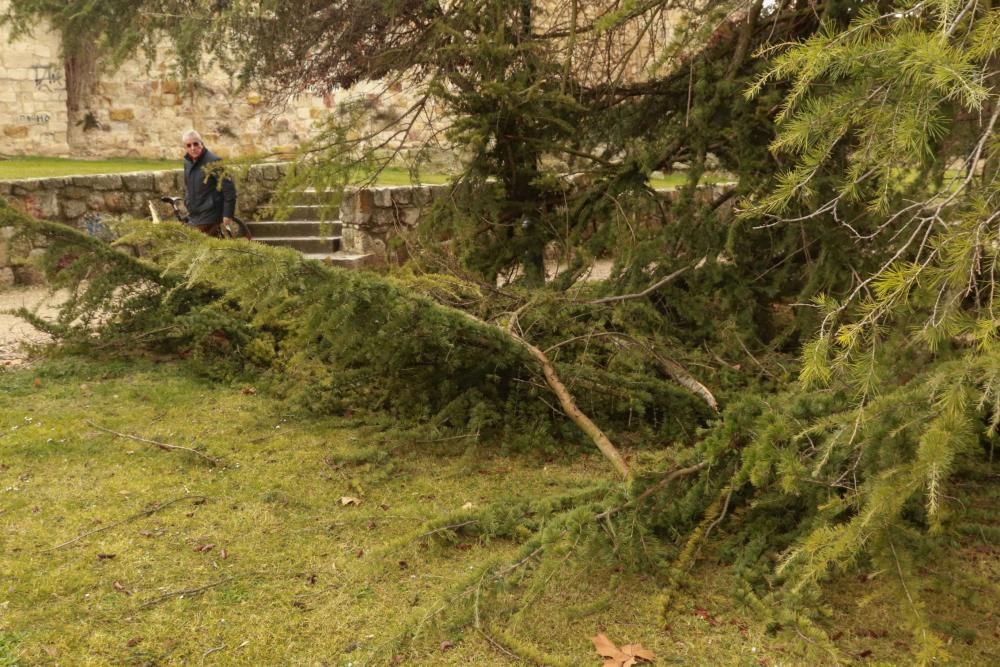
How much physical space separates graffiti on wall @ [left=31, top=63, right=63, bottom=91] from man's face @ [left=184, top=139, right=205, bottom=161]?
828 cm

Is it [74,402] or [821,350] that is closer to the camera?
[821,350]

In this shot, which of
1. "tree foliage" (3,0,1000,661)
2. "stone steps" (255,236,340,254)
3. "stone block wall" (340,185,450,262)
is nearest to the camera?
"tree foliage" (3,0,1000,661)

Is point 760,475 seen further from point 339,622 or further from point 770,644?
point 339,622

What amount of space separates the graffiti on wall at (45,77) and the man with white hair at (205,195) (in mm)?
8107

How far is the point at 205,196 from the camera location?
26.9 ft

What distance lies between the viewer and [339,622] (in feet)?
9.24

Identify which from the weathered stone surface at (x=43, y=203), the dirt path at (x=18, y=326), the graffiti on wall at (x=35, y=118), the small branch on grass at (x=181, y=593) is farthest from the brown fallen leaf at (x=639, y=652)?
the graffiti on wall at (x=35, y=118)

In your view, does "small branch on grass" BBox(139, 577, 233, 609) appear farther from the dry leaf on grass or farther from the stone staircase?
the stone staircase

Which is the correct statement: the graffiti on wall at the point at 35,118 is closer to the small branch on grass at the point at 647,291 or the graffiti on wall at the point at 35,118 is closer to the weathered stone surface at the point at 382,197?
the weathered stone surface at the point at 382,197

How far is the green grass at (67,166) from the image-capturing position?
11812 millimetres

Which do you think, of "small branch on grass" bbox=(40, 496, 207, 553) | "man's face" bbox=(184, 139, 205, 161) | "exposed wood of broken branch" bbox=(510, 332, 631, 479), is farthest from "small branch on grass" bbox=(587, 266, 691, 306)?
"man's face" bbox=(184, 139, 205, 161)

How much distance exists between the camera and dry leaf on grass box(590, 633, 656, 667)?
259 centimetres

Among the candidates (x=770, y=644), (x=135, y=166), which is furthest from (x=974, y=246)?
(x=135, y=166)

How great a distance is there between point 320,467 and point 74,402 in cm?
182
